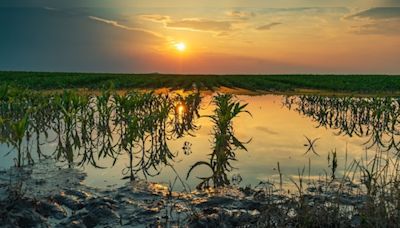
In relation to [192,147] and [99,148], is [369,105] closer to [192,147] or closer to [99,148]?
[192,147]

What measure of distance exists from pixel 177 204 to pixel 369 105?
38.5 feet

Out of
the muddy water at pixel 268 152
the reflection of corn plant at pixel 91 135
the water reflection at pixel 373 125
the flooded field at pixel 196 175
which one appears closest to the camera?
the flooded field at pixel 196 175

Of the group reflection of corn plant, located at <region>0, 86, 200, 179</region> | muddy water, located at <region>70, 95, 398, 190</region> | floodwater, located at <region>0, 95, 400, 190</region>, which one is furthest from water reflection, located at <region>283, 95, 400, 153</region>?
reflection of corn plant, located at <region>0, 86, 200, 179</region>

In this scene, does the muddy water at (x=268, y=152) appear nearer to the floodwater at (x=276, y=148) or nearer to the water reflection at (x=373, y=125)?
the floodwater at (x=276, y=148)

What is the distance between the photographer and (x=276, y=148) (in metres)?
10.0

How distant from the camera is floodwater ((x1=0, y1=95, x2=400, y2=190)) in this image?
299 inches

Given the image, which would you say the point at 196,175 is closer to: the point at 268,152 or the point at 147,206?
the point at 147,206

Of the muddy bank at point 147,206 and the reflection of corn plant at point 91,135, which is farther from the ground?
the reflection of corn plant at point 91,135

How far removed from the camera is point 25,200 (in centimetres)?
562

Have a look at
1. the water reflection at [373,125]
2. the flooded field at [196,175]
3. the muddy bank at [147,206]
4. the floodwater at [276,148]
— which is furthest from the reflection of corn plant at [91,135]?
the water reflection at [373,125]

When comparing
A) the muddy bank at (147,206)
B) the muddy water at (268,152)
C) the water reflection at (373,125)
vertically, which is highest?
the water reflection at (373,125)

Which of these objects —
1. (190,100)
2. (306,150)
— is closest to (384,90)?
(190,100)

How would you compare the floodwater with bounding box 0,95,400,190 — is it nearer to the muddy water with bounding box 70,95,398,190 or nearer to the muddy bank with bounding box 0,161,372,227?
the muddy water with bounding box 70,95,398,190

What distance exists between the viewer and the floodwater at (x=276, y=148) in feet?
24.9
